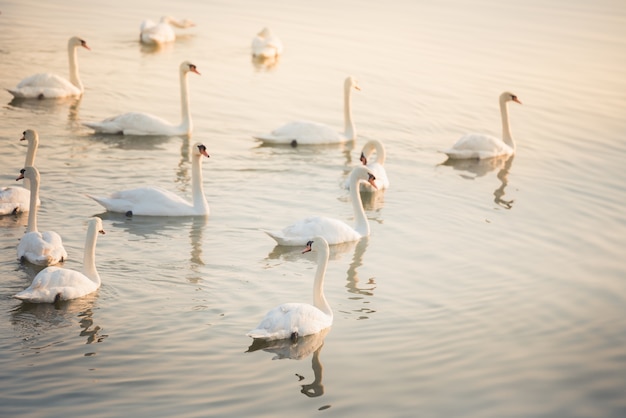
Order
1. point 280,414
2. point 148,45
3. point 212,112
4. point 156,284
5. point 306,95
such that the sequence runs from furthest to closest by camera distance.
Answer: point 148,45 < point 306,95 < point 212,112 < point 156,284 < point 280,414

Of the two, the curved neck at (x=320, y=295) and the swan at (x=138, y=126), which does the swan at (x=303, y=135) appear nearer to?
the swan at (x=138, y=126)

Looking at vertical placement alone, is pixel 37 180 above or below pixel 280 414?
above

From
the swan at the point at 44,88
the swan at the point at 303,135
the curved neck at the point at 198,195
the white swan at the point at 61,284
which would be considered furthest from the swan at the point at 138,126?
the white swan at the point at 61,284

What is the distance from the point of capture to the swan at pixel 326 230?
13.5 m

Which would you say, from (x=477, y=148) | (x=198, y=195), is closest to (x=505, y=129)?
(x=477, y=148)

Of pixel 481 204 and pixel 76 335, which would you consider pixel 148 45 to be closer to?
pixel 481 204

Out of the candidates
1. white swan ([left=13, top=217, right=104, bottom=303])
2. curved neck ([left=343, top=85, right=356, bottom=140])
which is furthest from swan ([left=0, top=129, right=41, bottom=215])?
curved neck ([left=343, top=85, right=356, bottom=140])

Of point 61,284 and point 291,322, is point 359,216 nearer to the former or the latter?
point 291,322

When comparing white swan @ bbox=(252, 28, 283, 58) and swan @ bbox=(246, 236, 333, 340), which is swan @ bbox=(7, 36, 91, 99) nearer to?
white swan @ bbox=(252, 28, 283, 58)

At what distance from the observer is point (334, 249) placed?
45.6 ft

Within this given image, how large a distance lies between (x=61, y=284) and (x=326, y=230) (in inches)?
156

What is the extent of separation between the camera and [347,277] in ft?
→ 42.2

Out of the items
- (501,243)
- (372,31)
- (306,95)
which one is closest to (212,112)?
(306,95)

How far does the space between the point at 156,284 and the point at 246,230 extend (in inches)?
97.5
